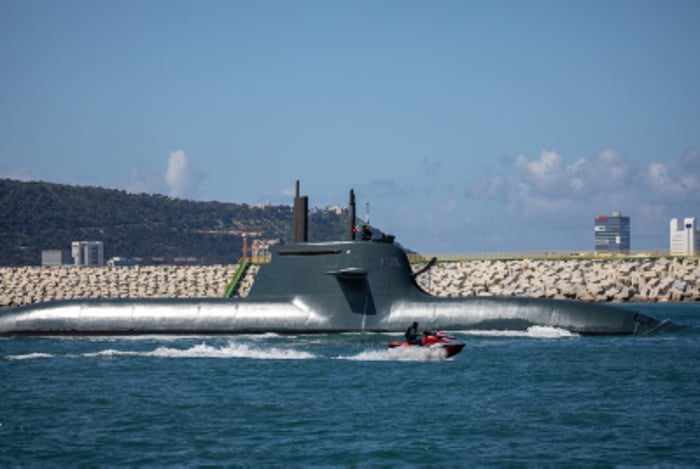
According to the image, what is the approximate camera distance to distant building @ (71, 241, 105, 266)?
147 metres

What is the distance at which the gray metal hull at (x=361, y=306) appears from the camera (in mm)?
31906

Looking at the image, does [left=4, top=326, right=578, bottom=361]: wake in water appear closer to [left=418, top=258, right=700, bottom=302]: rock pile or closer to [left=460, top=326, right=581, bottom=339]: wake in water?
[left=460, top=326, right=581, bottom=339]: wake in water

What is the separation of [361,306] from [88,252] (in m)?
125

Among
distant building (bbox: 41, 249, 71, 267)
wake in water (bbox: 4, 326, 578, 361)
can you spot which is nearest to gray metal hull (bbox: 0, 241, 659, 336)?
wake in water (bbox: 4, 326, 578, 361)

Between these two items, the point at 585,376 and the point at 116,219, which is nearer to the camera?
the point at 585,376

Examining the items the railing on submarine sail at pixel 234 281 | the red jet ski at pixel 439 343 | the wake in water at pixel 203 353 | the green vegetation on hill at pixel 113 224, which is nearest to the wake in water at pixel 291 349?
the wake in water at pixel 203 353

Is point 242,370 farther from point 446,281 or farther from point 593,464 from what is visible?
point 446,281

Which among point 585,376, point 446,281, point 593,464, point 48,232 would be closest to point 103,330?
point 585,376

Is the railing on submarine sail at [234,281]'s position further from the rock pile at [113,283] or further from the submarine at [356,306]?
the submarine at [356,306]

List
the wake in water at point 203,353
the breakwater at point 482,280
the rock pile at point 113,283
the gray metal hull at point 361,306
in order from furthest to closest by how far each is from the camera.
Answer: the rock pile at point 113,283
the breakwater at point 482,280
the gray metal hull at point 361,306
the wake in water at point 203,353

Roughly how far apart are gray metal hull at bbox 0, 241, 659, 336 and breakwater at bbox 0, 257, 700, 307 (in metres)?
27.6

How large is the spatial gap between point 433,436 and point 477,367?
26.9 ft

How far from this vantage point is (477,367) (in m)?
26.0

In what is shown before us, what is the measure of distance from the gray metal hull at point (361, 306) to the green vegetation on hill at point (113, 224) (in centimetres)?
12122
